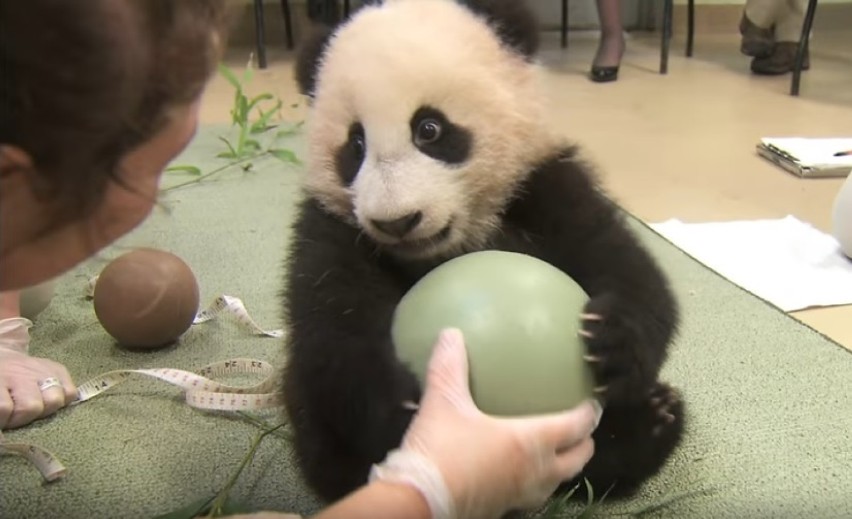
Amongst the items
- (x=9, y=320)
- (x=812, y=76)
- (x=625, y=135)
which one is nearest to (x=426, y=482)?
(x=9, y=320)

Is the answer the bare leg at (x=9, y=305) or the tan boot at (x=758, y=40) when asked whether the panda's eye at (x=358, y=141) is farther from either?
the tan boot at (x=758, y=40)

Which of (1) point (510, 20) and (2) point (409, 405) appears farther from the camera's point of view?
(1) point (510, 20)

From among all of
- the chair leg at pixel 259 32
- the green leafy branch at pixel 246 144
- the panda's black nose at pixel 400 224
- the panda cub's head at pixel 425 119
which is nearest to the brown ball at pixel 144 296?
the panda cub's head at pixel 425 119

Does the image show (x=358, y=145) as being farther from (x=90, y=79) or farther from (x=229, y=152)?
(x=229, y=152)

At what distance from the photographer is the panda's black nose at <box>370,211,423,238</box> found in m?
0.89

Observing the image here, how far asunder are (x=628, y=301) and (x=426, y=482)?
0.86 ft

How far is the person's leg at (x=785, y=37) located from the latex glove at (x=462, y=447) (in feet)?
10.1

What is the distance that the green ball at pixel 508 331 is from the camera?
32.9 inches

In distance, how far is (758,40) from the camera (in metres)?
3.62

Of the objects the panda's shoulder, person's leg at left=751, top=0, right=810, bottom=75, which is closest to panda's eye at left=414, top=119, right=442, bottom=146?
the panda's shoulder

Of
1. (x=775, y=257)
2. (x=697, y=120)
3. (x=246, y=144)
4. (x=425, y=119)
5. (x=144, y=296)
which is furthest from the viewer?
(x=697, y=120)

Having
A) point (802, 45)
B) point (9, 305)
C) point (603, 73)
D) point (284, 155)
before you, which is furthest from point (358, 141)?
point (603, 73)

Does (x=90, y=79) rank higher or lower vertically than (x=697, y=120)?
higher

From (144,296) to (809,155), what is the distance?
167 cm
